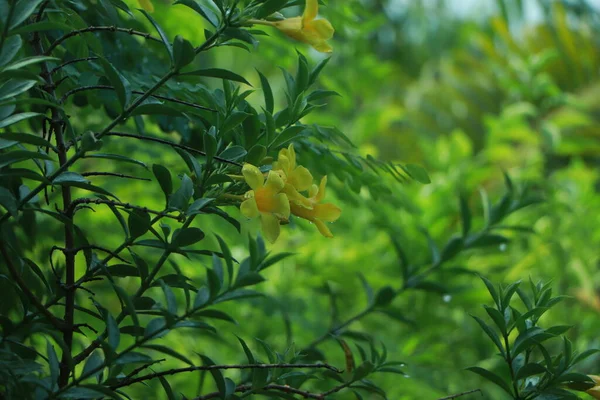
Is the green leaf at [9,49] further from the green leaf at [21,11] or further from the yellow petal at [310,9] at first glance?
the yellow petal at [310,9]

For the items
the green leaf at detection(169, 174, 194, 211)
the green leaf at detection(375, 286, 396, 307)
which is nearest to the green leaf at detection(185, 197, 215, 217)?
the green leaf at detection(169, 174, 194, 211)

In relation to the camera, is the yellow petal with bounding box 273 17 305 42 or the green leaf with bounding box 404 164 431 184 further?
the green leaf with bounding box 404 164 431 184

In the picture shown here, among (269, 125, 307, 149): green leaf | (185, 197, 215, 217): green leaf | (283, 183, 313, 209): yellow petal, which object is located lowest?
(185, 197, 215, 217): green leaf

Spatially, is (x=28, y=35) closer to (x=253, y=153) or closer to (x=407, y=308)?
(x=253, y=153)

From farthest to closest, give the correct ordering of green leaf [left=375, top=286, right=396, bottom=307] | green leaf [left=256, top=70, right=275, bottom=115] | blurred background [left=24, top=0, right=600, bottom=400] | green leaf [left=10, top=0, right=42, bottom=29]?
1. blurred background [left=24, top=0, right=600, bottom=400]
2. green leaf [left=375, top=286, right=396, bottom=307]
3. green leaf [left=256, top=70, right=275, bottom=115]
4. green leaf [left=10, top=0, right=42, bottom=29]

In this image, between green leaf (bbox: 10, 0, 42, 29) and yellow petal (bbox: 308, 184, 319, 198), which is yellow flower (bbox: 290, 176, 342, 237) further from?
green leaf (bbox: 10, 0, 42, 29)

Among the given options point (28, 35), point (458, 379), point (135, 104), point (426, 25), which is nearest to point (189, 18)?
point (28, 35)

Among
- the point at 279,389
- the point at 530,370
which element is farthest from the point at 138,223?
the point at 530,370

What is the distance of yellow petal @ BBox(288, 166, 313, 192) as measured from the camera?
14.7 inches

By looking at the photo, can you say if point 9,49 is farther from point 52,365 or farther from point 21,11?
point 52,365

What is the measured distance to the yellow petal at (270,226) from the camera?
369 mm

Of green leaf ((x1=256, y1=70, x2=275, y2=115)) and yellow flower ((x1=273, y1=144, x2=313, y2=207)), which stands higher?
green leaf ((x1=256, y1=70, x2=275, y2=115))

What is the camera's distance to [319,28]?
39cm

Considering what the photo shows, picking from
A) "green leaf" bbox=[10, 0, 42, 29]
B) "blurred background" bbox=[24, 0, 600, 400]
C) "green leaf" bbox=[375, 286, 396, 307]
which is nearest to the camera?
"green leaf" bbox=[10, 0, 42, 29]
